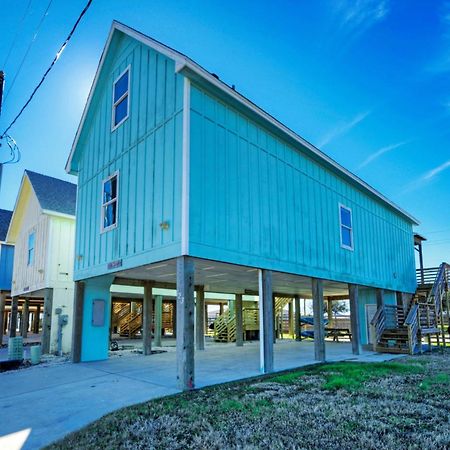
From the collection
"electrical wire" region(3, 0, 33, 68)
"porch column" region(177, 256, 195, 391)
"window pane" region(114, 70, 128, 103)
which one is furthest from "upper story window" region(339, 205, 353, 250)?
"electrical wire" region(3, 0, 33, 68)

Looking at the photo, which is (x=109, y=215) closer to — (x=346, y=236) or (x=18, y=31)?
(x=18, y=31)

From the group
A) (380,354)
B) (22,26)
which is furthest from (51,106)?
(380,354)

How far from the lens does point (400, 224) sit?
1914 centimetres

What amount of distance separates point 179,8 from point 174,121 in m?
3.26

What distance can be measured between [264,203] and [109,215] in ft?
13.9

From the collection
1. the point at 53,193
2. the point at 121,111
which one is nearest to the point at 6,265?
the point at 53,193

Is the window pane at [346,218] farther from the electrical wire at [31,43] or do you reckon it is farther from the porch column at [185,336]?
the electrical wire at [31,43]

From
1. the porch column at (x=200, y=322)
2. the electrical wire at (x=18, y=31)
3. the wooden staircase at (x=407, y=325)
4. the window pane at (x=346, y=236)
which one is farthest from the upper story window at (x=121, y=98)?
the wooden staircase at (x=407, y=325)

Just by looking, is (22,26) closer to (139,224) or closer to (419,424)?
(139,224)

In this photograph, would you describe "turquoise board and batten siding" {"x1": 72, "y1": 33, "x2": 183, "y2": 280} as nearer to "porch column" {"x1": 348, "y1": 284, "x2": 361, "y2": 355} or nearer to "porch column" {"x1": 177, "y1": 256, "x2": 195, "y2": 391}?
"porch column" {"x1": 177, "y1": 256, "x2": 195, "y2": 391}

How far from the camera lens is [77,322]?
38.1 feet

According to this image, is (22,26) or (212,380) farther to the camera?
(22,26)

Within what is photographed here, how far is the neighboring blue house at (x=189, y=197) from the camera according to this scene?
8.07m

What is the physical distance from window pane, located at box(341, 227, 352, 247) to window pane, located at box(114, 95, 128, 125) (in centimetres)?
814
